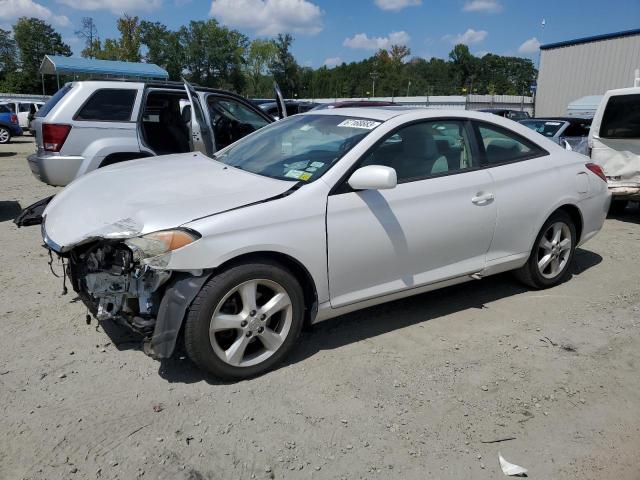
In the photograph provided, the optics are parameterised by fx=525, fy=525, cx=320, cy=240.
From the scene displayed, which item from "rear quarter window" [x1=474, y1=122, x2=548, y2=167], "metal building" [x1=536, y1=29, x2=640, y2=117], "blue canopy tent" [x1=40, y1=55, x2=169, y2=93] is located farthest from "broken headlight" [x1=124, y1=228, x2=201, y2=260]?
"blue canopy tent" [x1=40, y1=55, x2=169, y2=93]

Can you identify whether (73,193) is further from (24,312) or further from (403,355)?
(403,355)

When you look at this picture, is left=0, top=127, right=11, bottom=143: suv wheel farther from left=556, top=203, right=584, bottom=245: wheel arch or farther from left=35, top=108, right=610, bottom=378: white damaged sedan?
left=556, top=203, right=584, bottom=245: wheel arch

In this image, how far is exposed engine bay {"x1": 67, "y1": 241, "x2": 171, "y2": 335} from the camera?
3000 mm

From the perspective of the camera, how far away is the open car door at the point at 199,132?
215 inches

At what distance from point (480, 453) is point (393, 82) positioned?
83.2 metres

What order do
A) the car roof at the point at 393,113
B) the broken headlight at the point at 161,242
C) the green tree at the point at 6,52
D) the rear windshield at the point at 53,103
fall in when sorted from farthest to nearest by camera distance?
the green tree at the point at 6,52
the rear windshield at the point at 53,103
the car roof at the point at 393,113
the broken headlight at the point at 161,242

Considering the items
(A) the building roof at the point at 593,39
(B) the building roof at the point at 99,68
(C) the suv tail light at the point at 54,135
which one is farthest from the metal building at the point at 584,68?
(C) the suv tail light at the point at 54,135

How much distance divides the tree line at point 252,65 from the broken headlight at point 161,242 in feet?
189

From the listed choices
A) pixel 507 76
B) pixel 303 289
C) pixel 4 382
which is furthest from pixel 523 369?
pixel 507 76

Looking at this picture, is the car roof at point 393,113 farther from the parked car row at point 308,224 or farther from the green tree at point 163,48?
the green tree at point 163,48

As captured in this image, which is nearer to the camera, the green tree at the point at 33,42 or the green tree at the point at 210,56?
the green tree at the point at 33,42

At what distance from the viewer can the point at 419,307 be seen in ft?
14.5

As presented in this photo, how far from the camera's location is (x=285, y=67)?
8900 cm

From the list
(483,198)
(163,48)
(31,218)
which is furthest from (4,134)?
(163,48)
